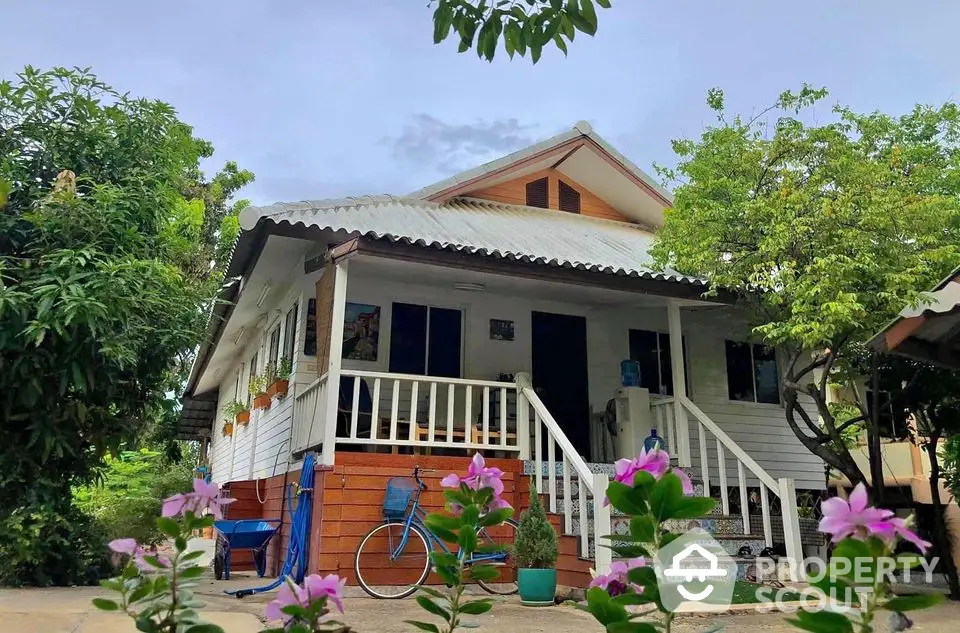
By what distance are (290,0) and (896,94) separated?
9.66m

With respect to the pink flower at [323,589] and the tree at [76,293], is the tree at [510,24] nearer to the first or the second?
the pink flower at [323,589]

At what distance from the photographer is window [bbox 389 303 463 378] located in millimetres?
8633

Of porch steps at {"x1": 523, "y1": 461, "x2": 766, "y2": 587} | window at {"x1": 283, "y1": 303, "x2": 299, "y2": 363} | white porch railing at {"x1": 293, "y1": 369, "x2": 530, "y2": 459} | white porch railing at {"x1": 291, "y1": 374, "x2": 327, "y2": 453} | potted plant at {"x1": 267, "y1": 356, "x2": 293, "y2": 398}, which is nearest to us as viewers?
porch steps at {"x1": 523, "y1": 461, "x2": 766, "y2": 587}

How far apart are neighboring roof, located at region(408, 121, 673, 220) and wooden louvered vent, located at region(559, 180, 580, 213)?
0.53 metres

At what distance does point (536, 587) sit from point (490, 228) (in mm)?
4957

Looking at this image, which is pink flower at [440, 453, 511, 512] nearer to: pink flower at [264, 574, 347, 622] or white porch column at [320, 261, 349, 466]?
pink flower at [264, 574, 347, 622]

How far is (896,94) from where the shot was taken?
10.5 meters

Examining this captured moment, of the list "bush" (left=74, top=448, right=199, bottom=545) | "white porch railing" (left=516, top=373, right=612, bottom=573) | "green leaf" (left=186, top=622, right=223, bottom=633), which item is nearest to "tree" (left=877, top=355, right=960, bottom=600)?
"white porch railing" (left=516, top=373, right=612, bottom=573)

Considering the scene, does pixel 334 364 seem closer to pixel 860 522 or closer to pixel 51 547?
pixel 51 547

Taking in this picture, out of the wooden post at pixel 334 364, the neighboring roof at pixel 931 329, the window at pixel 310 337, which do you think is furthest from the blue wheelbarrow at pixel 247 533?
the neighboring roof at pixel 931 329

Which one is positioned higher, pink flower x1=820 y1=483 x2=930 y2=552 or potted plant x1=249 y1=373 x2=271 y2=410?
potted plant x1=249 y1=373 x2=271 y2=410

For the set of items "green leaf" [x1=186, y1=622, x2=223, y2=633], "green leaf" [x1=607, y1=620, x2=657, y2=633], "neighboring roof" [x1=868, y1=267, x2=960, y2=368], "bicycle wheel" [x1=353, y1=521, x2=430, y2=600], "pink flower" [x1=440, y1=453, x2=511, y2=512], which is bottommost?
"bicycle wheel" [x1=353, y1=521, x2=430, y2=600]

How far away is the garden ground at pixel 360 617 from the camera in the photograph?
162 inches

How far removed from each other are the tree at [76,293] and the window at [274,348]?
2114 mm
